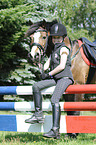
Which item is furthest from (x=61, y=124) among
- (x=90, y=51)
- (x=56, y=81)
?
(x=90, y=51)

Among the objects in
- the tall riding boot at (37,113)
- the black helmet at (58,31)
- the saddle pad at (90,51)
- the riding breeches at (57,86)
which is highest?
the black helmet at (58,31)

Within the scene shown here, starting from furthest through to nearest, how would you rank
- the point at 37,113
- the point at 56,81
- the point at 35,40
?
1. the point at 35,40
2. the point at 56,81
3. the point at 37,113

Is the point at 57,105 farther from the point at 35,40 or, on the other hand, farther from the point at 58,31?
the point at 35,40

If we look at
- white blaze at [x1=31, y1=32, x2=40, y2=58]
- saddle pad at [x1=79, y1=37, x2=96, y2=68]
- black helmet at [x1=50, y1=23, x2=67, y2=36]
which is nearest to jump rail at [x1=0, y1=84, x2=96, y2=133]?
black helmet at [x1=50, y1=23, x2=67, y2=36]

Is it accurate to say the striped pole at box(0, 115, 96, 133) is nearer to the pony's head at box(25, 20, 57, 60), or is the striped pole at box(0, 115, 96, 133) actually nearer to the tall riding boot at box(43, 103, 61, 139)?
the tall riding boot at box(43, 103, 61, 139)

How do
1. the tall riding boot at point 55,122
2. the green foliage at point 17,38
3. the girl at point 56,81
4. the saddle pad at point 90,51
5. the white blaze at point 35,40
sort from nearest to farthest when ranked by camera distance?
the tall riding boot at point 55,122 < the girl at point 56,81 < the white blaze at point 35,40 < the saddle pad at point 90,51 < the green foliage at point 17,38

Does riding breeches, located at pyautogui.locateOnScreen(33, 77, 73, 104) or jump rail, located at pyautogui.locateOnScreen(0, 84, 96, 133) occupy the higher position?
riding breeches, located at pyautogui.locateOnScreen(33, 77, 73, 104)

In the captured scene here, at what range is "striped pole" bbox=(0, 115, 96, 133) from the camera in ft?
9.64

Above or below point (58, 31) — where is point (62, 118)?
below

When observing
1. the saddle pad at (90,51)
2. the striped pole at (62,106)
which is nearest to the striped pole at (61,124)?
the striped pole at (62,106)

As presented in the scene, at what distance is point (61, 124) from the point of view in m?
3.06

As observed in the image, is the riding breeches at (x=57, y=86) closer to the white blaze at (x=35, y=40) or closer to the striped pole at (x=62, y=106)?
the striped pole at (x=62, y=106)

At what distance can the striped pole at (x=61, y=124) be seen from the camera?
2.94 meters

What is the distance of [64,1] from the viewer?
54.6ft
